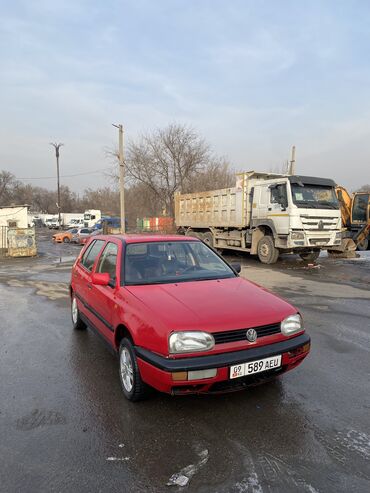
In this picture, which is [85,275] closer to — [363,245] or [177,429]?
[177,429]

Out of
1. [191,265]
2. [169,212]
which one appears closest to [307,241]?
[191,265]

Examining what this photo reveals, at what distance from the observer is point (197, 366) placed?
2867mm

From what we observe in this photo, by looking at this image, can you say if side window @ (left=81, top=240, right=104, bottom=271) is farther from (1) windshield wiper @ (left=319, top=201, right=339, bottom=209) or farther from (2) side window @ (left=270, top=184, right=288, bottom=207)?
(1) windshield wiper @ (left=319, top=201, right=339, bottom=209)

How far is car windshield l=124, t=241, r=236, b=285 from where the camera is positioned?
4.03m

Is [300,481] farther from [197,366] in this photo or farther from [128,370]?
[128,370]

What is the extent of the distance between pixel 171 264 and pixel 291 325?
156 cm

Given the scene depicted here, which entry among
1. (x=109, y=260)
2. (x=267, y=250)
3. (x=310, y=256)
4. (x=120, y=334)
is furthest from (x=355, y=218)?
(x=120, y=334)

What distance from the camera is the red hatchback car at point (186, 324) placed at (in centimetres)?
293

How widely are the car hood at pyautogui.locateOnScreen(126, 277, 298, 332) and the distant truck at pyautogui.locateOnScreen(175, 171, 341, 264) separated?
9317mm

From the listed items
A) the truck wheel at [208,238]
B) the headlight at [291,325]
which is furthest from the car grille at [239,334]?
the truck wheel at [208,238]

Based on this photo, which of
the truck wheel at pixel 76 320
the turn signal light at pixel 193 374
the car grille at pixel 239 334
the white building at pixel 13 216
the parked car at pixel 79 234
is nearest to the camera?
the turn signal light at pixel 193 374

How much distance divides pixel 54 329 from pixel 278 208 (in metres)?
9.30

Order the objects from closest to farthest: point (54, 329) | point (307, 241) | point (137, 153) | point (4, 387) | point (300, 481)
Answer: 1. point (300, 481)
2. point (4, 387)
3. point (54, 329)
4. point (307, 241)
5. point (137, 153)

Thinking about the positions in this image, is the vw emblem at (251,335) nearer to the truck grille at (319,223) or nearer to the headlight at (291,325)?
the headlight at (291,325)
